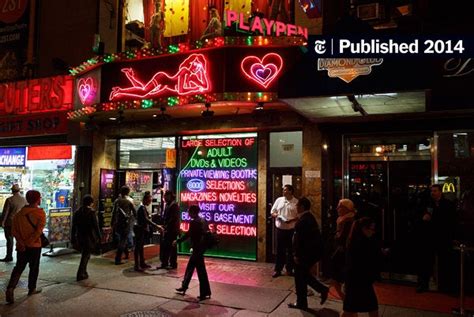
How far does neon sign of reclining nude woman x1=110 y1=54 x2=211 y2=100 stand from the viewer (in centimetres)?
A: 923

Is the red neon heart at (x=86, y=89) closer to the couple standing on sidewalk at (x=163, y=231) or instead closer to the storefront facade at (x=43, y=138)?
the storefront facade at (x=43, y=138)

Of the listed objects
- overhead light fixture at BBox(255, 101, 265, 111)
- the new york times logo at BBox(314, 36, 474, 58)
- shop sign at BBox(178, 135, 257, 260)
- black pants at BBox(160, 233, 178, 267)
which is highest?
the new york times logo at BBox(314, 36, 474, 58)

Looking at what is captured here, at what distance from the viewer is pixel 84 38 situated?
13344mm

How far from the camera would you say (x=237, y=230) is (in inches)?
422

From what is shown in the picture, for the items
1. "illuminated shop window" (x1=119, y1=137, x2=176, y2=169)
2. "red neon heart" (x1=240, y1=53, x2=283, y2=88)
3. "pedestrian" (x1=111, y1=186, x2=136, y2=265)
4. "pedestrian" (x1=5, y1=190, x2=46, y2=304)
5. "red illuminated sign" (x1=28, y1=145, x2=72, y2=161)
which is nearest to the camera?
"pedestrian" (x1=5, y1=190, x2=46, y2=304)

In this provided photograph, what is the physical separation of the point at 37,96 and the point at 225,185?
22.1 ft

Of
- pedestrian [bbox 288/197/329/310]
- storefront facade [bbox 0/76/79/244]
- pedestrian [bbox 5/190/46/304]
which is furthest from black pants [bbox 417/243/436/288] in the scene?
storefront facade [bbox 0/76/79/244]

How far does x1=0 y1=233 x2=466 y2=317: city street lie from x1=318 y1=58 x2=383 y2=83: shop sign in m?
3.78

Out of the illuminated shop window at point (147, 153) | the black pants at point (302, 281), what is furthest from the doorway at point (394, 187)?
the illuminated shop window at point (147, 153)

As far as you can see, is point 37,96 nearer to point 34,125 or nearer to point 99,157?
point 34,125

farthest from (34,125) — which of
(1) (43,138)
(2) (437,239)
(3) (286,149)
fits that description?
(2) (437,239)

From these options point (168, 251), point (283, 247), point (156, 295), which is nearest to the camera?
point (156, 295)

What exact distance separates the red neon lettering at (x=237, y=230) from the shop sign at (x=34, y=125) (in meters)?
5.43

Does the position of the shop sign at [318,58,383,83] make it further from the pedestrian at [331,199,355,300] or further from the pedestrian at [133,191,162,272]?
the pedestrian at [133,191,162,272]
